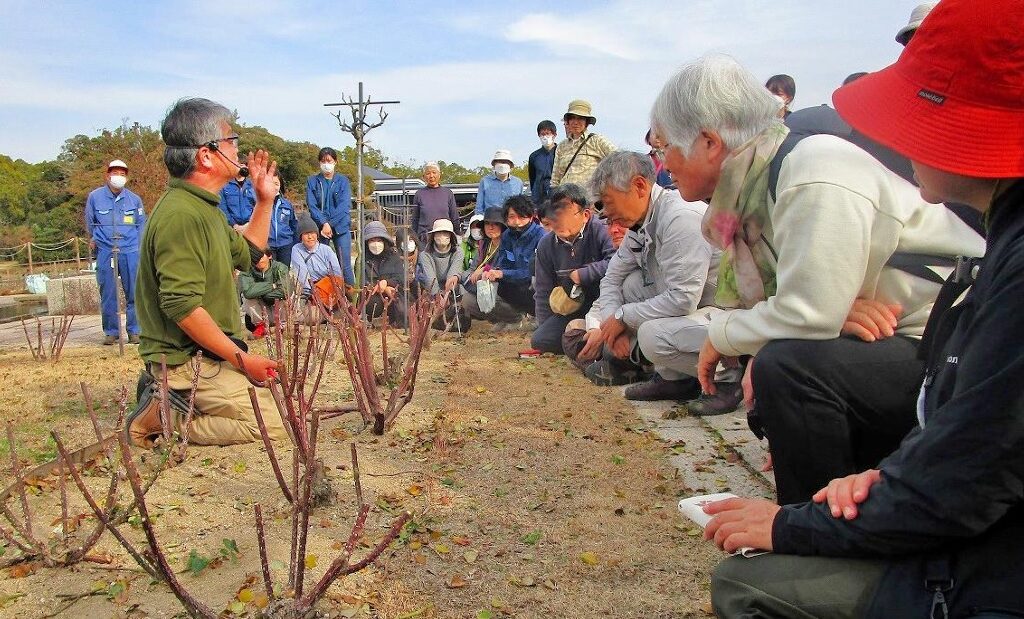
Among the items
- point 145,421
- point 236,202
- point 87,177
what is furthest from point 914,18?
point 87,177

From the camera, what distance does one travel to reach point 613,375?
4793 mm

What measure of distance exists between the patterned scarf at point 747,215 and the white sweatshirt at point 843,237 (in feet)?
0.42

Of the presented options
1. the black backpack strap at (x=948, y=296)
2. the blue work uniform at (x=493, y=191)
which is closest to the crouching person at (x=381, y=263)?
the blue work uniform at (x=493, y=191)

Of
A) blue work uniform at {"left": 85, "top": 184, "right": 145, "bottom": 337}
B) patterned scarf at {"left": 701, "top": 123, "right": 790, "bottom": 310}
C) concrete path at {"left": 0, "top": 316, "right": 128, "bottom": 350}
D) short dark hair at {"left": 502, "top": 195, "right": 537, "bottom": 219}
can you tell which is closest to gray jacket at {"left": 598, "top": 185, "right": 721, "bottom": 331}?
patterned scarf at {"left": 701, "top": 123, "right": 790, "bottom": 310}

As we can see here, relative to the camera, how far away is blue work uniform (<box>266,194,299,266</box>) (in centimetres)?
816

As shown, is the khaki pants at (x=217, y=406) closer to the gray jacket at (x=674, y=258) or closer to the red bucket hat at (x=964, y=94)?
the gray jacket at (x=674, y=258)

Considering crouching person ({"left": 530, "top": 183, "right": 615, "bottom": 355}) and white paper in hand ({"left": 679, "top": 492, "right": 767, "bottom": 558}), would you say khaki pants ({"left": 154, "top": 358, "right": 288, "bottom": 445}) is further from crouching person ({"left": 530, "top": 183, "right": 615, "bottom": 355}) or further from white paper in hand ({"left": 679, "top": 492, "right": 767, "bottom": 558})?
crouching person ({"left": 530, "top": 183, "right": 615, "bottom": 355})

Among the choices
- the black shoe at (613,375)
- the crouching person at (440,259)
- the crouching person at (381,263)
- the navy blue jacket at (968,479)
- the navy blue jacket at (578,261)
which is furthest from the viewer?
the crouching person at (381,263)

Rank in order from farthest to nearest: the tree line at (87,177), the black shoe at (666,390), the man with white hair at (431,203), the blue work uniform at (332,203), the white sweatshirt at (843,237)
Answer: the tree line at (87,177) < the man with white hair at (431,203) < the blue work uniform at (332,203) < the black shoe at (666,390) < the white sweatshirt at (843,237)

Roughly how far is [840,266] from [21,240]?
85.1 ft

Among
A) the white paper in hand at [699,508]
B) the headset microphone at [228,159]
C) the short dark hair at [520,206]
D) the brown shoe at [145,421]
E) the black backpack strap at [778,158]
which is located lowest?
the brown shoe at [145,421]

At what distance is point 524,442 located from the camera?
11.5ft

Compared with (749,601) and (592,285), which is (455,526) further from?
(592,285)

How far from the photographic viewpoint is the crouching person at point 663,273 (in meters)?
3.93
